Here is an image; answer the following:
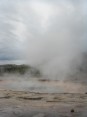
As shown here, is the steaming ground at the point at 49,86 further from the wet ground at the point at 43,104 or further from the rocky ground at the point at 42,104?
the rocky ground at the point at 42,104

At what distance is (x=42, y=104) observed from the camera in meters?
12.6

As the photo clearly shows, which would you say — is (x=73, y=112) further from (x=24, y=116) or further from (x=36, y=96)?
(x=36, y=96)

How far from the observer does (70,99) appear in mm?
13820

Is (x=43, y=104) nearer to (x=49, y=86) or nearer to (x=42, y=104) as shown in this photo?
(x=42, y=104)

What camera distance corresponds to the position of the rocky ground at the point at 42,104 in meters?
10.6

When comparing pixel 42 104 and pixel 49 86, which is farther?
pixel 49 86

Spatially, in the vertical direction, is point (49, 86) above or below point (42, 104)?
above

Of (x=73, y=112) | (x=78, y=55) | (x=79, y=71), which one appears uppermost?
(x=78, y=55)

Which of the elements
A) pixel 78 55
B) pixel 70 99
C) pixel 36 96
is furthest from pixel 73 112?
pixel 78 55

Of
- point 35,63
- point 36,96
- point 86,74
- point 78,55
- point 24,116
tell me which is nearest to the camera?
point 24,116

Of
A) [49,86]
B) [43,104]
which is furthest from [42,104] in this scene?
[49,86]

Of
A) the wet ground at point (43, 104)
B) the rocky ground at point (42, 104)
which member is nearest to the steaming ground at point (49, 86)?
the wet ground at point (43, 104)

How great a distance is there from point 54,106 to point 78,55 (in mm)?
20030

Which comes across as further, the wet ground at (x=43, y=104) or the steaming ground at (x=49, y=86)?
the steaming ground at (x=49, y=86)
